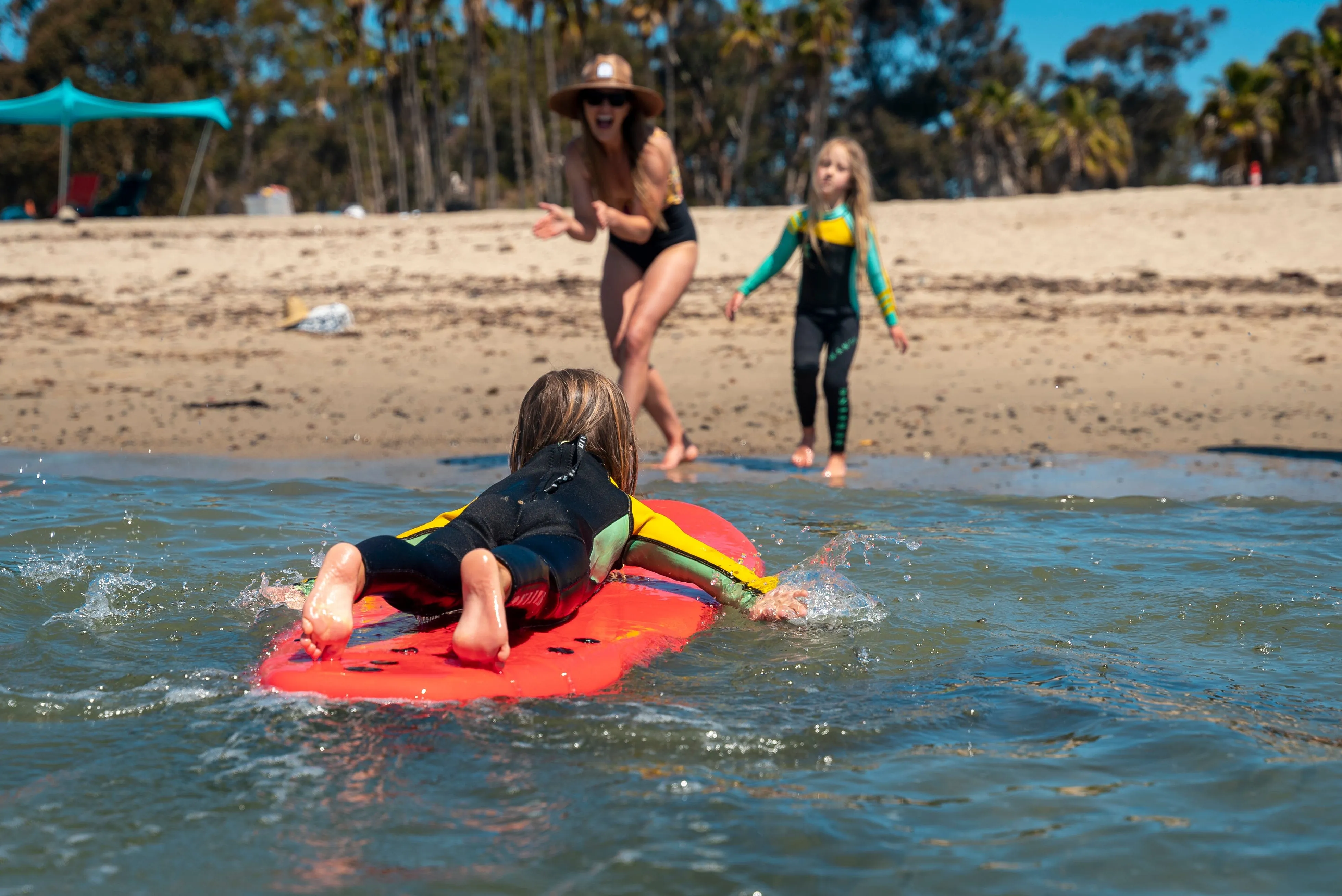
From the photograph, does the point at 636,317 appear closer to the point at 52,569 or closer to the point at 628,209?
the point at 628,209

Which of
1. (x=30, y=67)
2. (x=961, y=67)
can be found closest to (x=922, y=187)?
(x=961, y=67)

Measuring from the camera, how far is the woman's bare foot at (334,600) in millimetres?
2699

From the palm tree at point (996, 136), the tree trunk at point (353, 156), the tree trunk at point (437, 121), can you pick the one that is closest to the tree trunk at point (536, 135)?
the tree trunk at point (437, 121)

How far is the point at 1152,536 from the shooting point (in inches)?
183

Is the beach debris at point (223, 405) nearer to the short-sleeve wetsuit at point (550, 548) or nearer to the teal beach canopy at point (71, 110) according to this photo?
the short-sleeve wetsuit at point (550, 548)

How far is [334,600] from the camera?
107 inches

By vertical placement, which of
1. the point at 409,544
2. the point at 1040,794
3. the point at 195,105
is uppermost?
the point at 195,105

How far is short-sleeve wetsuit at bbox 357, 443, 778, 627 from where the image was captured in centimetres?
284

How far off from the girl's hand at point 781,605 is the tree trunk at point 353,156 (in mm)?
40014

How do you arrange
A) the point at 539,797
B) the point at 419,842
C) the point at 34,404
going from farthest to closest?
1. the point at 34,404
2. the point at 539,797
3. the point at 419,842

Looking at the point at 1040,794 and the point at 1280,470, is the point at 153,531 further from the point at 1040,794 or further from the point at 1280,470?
the point at 1280,470

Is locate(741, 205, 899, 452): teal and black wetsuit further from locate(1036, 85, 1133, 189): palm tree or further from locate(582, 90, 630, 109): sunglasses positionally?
locate(1036, 85, 1133, 189): palm tree

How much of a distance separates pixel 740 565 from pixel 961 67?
4206 centimetres

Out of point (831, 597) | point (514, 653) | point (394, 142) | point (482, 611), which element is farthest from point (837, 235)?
point (394, 142)
